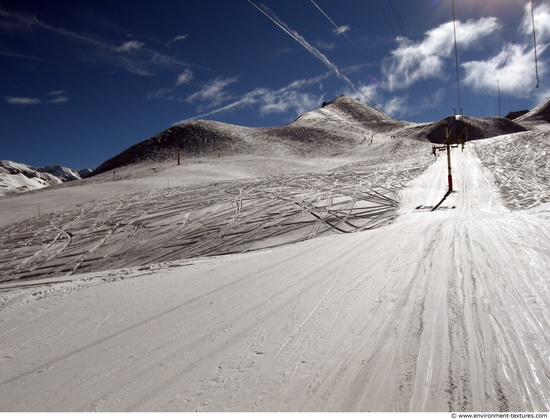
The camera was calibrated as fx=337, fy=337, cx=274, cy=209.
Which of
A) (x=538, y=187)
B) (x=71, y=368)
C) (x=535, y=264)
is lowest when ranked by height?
(x=71, y=368)

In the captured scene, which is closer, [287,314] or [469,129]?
[287,314]

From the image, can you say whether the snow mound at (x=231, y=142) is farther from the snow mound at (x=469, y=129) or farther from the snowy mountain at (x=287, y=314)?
the snowy mountain at (x=287, y=314)

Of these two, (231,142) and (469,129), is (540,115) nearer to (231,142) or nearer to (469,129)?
(469,129)

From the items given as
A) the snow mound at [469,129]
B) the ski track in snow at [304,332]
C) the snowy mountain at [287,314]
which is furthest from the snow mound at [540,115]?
the ski track in snow at [304,332]

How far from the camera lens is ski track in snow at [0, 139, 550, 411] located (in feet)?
9.80

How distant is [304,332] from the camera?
406 cm

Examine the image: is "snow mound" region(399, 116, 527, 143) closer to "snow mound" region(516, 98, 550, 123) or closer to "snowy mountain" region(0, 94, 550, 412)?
"snow mound" region(516, 98, 550, 123)

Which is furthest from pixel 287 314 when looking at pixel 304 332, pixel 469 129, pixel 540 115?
pixel 540 115

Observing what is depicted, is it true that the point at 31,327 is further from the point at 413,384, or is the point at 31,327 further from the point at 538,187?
the point at 538,187

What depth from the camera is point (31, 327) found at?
4.70m

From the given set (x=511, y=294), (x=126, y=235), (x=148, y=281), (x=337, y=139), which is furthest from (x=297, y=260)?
(x=337, y=139)

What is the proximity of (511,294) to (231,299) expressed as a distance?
13.2ft

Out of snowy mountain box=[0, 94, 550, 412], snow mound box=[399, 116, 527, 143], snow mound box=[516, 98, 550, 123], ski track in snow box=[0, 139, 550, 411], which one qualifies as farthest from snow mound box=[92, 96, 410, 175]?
snow mound box=[516, 98, 550, 123]

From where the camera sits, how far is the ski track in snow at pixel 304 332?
9.80 feet
